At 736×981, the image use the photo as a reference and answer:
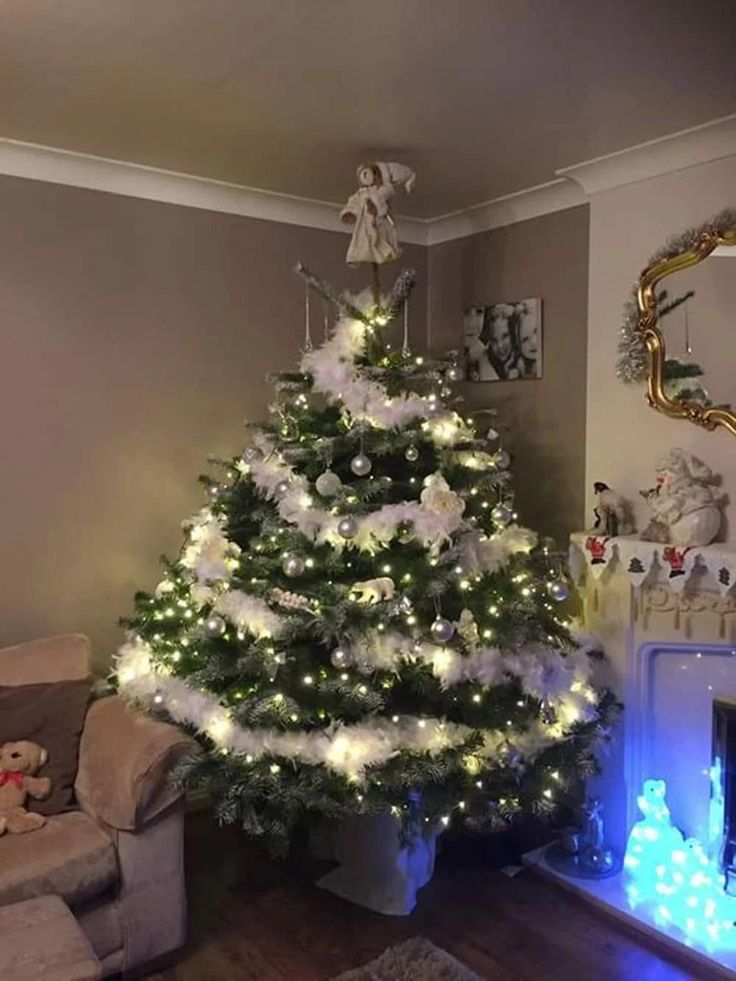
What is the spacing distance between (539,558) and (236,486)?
1039mm

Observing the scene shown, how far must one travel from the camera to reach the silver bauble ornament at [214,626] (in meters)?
2.53

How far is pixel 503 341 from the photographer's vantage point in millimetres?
3748

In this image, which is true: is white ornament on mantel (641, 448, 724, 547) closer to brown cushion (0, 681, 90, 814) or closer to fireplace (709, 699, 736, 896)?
fireplace (709, 699, 736, 896)

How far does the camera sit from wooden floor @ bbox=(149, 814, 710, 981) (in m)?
2.48

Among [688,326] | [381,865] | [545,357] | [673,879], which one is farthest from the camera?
[545,357]

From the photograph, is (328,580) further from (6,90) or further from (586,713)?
(6,90)

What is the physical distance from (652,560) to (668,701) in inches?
20.7

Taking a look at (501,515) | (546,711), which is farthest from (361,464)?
(546,711)

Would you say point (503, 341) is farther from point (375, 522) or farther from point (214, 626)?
point (214, 626)

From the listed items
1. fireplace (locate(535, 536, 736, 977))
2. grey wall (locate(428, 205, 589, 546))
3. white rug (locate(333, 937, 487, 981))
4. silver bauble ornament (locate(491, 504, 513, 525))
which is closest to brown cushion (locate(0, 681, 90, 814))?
white rug (locate(333, 937, 487, 981))

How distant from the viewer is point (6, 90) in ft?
8.18

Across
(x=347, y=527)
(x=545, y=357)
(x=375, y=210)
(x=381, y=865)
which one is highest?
(x=375, y=210)

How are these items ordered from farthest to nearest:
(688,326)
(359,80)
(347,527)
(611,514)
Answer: (611,514), (688,326), (347,527), (359,80)

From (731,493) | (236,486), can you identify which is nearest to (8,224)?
(236,486)
